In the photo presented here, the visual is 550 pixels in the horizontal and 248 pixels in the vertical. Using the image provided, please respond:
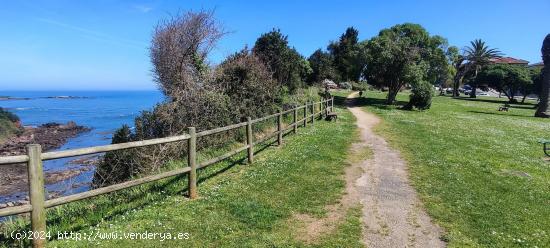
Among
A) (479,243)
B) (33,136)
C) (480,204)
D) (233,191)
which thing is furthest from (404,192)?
(33,136)

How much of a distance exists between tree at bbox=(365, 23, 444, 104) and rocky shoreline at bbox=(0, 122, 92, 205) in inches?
1101

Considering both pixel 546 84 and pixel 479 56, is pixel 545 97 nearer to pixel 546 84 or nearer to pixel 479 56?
pixel 546 84

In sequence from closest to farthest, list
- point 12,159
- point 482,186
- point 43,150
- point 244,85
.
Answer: point 12,159 → point 482,186 → point 244,85 → point 43,150

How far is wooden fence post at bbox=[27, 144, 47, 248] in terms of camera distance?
550cm

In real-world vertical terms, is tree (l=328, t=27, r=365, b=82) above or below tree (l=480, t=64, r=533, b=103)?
above

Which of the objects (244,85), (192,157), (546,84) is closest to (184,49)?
(244,85)

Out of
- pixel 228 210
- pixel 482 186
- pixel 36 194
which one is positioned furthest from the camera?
Answer: pixel 482 186

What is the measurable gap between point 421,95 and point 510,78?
34512mm

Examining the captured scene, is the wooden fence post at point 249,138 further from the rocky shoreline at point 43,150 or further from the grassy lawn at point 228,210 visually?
the rocky shoreline at point 43,150

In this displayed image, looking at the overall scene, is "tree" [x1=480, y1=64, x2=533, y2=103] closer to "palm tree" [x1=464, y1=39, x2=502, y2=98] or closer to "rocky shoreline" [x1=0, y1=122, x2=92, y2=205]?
"palm tree" [x1=464, y1=39, x2=502, y2=98]

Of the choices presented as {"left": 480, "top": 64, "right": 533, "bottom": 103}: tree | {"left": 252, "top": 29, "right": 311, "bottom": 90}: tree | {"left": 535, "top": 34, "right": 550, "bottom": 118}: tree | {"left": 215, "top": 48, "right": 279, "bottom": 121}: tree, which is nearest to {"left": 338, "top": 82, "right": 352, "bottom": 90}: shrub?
{"left": 480, "top": 64, "right": 533, "bottom": 103}: tree

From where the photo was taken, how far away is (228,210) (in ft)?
25.4

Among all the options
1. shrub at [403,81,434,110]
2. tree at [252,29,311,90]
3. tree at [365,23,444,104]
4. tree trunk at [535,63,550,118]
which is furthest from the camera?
tree at [365,23,444,104]

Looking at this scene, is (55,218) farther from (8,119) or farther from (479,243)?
(8,119)
